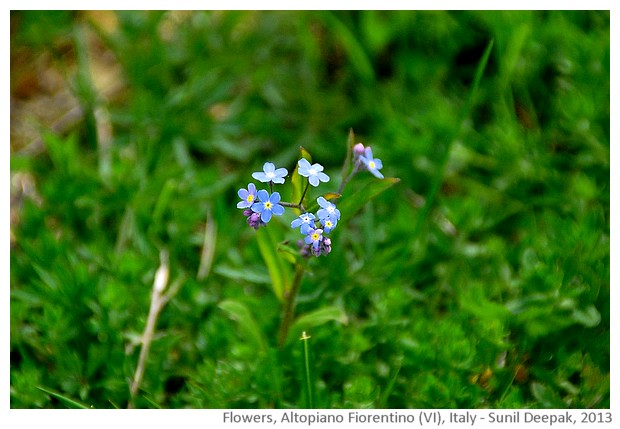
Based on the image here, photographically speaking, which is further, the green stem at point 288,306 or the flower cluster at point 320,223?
the green stem at point 288,306

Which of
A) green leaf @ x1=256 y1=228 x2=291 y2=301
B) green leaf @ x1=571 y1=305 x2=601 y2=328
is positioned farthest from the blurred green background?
green leaf @ x1=256 y1=228 x2=291 y2=301

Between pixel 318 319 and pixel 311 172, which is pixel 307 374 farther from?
pixel 311 172

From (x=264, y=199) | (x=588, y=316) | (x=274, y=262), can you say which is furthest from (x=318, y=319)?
(x=588, y=316)

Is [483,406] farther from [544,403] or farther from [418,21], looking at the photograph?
[418,21]

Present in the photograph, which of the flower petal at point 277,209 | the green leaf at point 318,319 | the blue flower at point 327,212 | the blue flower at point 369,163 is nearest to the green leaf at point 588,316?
the green leaf at point 318,319

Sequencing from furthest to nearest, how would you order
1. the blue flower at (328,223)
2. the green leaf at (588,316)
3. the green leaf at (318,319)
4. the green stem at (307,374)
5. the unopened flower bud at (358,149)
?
1. the green leaf at (588,316)
2. the green leaf at (318,319)
3. the green stem at (307,374)
4. the unopened flower bud at (358,149)
5. the blue flower at (328,223)

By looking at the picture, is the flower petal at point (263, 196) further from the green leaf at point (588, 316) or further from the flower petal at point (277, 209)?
the green leaf at point (588, 316)

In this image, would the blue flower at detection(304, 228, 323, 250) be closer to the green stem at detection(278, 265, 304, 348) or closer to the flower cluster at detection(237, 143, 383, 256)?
the flower cluster at detection(237, 143, 383, 256)
